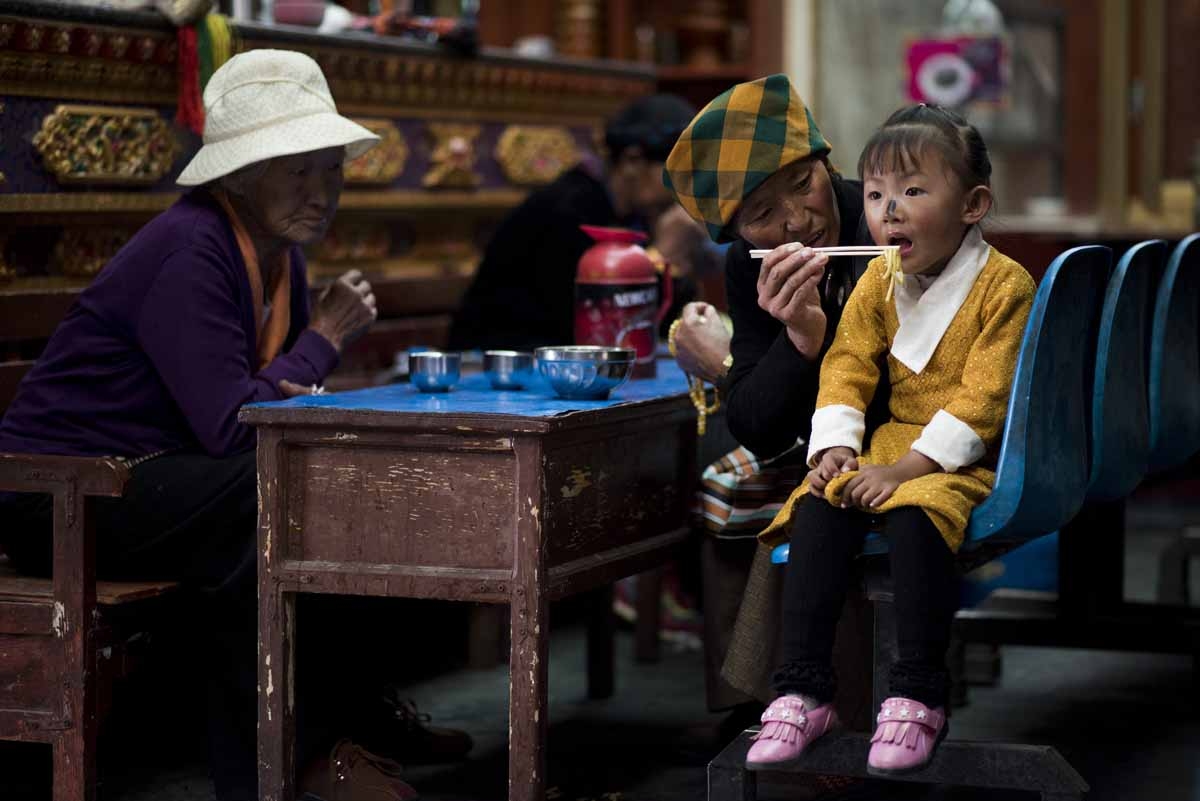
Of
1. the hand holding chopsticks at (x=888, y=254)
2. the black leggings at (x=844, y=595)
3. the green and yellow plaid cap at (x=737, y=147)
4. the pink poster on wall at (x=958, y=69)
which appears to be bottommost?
the black leggings at (x=844, y=595)

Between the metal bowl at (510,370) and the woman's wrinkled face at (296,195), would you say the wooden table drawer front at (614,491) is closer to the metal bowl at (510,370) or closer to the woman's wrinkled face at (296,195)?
the metal bowl at (510,370)

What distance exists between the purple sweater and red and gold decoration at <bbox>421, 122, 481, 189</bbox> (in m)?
1.78

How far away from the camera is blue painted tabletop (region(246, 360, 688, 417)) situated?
293 centimetres

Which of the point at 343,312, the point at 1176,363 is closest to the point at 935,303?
the point at 1176,363

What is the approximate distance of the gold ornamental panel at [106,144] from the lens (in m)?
3.68

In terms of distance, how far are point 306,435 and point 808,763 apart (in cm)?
96

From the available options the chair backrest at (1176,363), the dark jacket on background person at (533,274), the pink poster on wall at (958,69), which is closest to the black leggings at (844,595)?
the chair backrest at (1176,363)

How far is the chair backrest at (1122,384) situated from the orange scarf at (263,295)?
60.1 inches

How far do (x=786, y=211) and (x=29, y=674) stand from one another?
150cm

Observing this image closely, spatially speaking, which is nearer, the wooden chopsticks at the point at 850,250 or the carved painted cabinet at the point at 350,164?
the wooden chopsticks at the point at 850,250

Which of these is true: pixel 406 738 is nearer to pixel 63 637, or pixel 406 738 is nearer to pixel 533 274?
pixel 63 637

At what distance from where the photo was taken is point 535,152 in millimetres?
5633

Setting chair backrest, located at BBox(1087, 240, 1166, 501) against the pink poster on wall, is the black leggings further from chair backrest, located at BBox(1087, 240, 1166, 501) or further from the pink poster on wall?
the pink poster on wall

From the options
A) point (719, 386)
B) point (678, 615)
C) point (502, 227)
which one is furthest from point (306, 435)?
point (678, 615)
